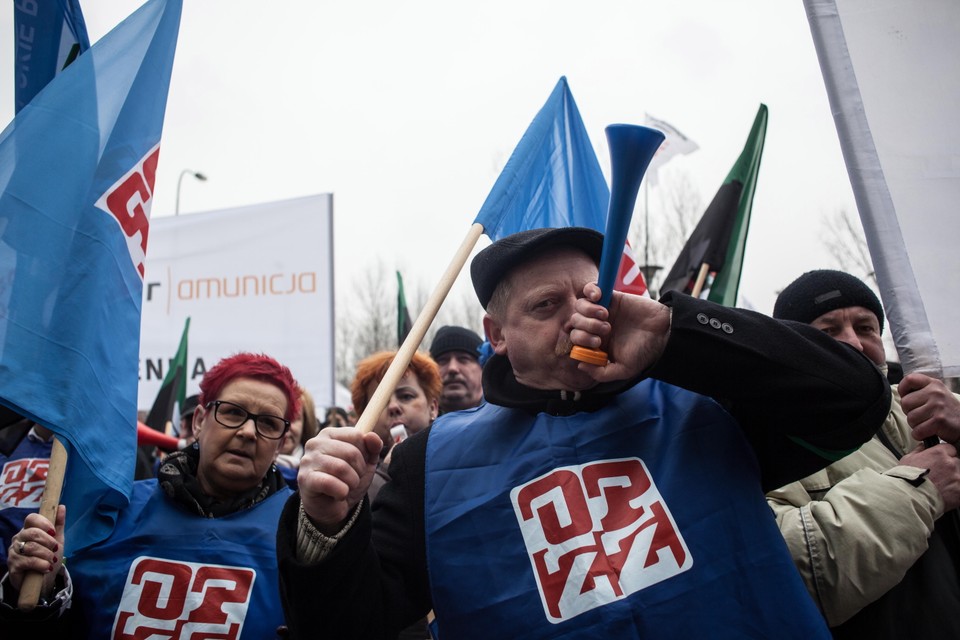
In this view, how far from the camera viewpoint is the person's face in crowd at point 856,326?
96.6 inches

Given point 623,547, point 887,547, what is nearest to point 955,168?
point 887,547

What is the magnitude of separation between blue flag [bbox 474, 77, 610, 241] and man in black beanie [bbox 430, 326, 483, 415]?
1913 mm

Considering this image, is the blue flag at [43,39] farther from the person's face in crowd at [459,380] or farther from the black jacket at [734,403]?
the person's face in crowd at [459,380]

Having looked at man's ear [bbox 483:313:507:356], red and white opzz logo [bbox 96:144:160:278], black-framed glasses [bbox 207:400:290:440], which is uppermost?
red and white opzz logo [bbox 96:144:160:278]

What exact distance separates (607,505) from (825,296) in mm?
1278

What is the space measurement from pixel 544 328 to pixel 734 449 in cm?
53

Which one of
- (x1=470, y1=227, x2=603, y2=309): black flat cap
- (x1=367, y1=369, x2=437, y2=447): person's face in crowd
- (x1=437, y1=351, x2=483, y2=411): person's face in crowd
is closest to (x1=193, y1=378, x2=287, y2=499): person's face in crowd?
(x1=367, y1=369, x2=437, y2=447): person's face in crowd

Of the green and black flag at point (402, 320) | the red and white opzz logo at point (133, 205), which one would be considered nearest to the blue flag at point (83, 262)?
the red and white opzz logo at point (133, 205)

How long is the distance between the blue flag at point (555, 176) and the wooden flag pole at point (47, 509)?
1506 millimetres

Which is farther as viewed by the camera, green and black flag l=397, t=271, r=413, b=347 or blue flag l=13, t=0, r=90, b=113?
green and black flag l=397, t=271, r=413, b=347

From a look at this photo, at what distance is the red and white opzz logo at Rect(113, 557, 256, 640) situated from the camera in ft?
7.64

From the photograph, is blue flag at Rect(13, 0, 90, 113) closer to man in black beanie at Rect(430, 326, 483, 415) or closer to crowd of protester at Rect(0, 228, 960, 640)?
crowd of protester at Rect(0, 228, 960, 640)

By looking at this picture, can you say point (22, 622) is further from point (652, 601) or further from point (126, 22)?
point (126, 22)

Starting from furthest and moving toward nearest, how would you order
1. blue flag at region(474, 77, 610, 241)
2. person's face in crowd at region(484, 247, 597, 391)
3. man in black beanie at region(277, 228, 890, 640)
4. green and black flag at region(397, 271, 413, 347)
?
green and black flag at region(397, 271, 413, 347) < blue flag at region(474, 77, 610, 241) < person's face in crowd at region(484, 247, 597, 391) < man in black beanie at region(277, 228, 890, 640)
